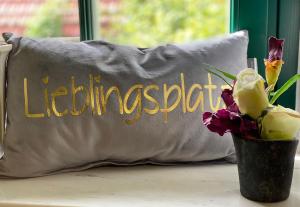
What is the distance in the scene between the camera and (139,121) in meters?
1.06

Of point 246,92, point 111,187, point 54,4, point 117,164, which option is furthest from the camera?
point 54,4

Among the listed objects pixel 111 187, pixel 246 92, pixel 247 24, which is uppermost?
pixel 247 24

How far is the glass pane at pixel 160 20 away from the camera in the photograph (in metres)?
1.33

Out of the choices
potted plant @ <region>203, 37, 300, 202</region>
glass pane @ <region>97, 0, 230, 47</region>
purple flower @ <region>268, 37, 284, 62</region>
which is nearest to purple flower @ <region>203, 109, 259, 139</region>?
potted plant @ <region>203, 37, 300, 202</region>

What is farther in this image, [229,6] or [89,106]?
[229,6]

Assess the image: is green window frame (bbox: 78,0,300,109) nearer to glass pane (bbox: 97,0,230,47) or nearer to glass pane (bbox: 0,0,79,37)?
glass pane (bbox: 97,0,230,47)

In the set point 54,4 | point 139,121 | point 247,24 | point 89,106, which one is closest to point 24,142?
point 89,106

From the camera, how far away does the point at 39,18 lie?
1412mm

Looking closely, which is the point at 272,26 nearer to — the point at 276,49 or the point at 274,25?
the point at 274,25

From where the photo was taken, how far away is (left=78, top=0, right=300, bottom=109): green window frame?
120 centimetres

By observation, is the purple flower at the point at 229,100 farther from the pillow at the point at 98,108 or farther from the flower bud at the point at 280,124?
the pillow at the point at 98,108

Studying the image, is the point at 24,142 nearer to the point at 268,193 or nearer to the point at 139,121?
the point at 139,121

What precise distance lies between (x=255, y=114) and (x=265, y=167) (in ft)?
0.37

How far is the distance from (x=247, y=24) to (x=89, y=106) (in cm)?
53
